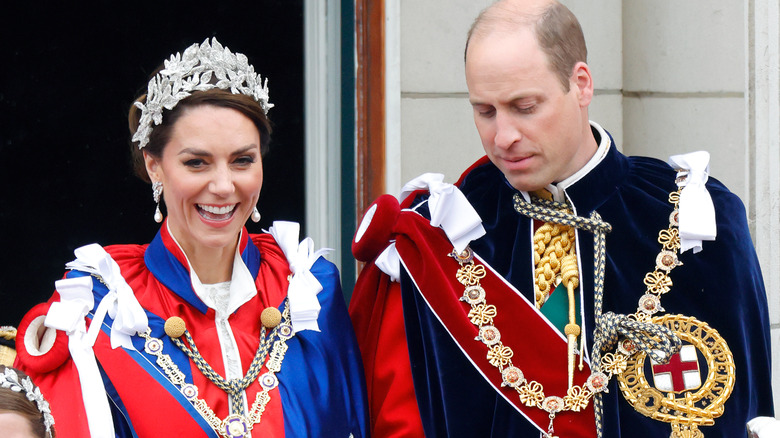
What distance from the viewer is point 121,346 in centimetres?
249

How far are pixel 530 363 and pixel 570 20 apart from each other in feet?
2.66

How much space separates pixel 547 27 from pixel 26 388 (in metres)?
1.35

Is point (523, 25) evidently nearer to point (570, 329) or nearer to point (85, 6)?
point (570, 329)

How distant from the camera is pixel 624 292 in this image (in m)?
2.58

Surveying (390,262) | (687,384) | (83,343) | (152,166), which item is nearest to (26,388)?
(83,343)

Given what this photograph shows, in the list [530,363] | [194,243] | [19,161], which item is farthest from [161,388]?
[19,161]

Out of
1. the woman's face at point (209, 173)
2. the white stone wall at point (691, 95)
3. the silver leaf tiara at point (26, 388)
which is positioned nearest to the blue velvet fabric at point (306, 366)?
the woman's face at point (209, 173)

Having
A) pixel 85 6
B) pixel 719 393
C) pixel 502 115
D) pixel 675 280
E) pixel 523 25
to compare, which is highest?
pixel 85 6

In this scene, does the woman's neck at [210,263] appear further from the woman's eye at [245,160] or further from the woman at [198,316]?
the woman's eye at [245,160]

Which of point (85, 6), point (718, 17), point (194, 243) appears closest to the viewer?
point (194, 243)

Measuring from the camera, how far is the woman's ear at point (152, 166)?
2.62 metres

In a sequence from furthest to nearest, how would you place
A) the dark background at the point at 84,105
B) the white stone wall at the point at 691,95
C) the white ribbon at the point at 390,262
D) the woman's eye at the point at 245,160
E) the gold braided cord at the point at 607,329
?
A: the dark background at the point at 84,105, the white stone wall at the point at 691,95, the white ribbon at the point at 390,262, the woman's eye at the point at 245,160, the gold braided cord at the point at 607,329

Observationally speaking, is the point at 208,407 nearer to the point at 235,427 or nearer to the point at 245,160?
the point at 235,427

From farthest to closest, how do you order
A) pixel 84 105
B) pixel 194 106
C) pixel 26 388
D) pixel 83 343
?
pixel 84 105, pixel 194 106, pixel 83 343, pixel 26 388
